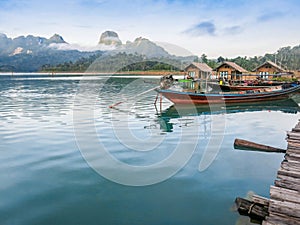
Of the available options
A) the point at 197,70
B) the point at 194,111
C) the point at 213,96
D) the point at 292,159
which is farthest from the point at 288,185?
the point at 197,70

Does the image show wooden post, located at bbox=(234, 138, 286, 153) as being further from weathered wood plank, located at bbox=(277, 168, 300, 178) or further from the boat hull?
the boat hull

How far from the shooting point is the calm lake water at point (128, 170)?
471cm

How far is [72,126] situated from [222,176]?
7.13 meters

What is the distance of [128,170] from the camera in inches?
263

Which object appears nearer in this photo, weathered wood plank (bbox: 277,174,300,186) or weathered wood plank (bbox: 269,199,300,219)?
weathered wood plank (bbox: 269,199,300,219)

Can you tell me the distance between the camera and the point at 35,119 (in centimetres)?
1284

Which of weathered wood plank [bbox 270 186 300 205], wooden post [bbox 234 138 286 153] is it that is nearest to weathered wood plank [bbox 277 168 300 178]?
weathered wood plank [bbox 270 186 300 205]

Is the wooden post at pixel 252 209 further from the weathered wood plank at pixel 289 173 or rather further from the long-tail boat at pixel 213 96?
the long-tail boat at pixel 213 96

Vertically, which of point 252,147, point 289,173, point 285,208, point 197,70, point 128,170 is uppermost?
point 197,70

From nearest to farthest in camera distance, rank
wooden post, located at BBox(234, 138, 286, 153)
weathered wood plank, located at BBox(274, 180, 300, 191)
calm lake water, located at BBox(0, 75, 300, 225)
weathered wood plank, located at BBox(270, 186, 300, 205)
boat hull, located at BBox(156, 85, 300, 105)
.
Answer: weathered wood plank, located at BBox(270, 186, 300, 205), weathered wood plank, located at BBox(274, 180, 300, 191), calm lake water, located at BBox(0, 75, 300, 225), wooden post, located at BBox(234, 138, 286, 153), boat hull, located at BBox(156, 85, 300, 105)

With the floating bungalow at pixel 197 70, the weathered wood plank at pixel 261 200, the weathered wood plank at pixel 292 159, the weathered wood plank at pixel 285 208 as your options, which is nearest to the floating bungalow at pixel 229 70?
the floating bungalow at pixel 197 70

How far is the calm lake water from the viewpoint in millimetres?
4711

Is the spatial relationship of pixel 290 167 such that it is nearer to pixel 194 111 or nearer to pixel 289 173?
pixel 289 173

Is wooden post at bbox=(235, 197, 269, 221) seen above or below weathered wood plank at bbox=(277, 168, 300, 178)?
below
